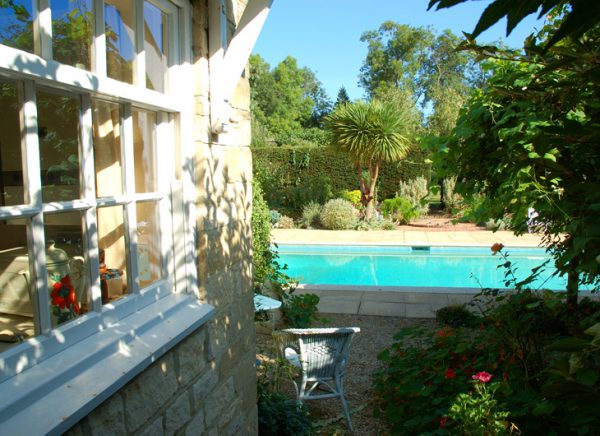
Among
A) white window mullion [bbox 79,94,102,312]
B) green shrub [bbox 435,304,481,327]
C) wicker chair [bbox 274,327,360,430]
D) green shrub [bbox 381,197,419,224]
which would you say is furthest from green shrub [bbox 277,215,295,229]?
white window mullion [bbox 79,94,102,312]

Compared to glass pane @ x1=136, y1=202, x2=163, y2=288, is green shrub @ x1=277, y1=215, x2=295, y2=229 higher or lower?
lower

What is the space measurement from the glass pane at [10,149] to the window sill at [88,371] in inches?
19.6

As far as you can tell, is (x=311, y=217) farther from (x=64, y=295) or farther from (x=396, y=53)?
(x=396, y=53)

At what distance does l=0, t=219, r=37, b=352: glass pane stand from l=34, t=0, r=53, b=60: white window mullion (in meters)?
0.50

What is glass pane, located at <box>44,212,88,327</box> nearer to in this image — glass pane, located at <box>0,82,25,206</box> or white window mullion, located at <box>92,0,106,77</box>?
glass pane, located at <box>0,82,25,206</box>

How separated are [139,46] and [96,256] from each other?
0.83 metres

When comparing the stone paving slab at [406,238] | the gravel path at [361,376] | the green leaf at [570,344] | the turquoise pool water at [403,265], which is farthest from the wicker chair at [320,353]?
the stone paving slab at [406,238]

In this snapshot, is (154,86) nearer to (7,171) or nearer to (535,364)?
(7,171)

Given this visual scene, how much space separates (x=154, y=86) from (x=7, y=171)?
82 centimetres

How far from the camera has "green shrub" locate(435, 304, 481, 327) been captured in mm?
5637

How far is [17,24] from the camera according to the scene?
4.47 feet

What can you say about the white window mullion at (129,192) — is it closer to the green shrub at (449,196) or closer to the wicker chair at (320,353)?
the wicker chair at (320,353)

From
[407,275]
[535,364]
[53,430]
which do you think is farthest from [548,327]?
[407,275]

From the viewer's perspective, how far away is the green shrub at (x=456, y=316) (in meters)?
5.64
